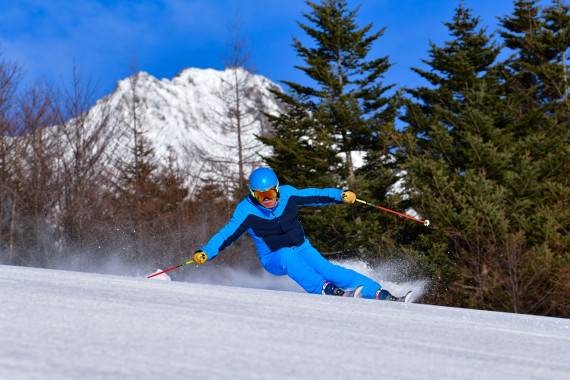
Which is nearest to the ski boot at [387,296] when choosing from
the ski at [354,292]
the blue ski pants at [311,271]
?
the blue ski pants at [311,271]

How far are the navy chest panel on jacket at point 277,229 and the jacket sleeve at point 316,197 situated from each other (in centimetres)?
29

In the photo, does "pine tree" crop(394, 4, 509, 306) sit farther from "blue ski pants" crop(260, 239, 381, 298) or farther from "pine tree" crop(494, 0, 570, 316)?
"blue ski pants" crop(260, 239, 381, 298)

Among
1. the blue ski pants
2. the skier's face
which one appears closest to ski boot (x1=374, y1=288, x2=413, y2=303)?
the blue ski pants

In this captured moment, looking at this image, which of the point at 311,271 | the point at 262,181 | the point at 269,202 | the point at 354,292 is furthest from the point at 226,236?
the point at 354,292

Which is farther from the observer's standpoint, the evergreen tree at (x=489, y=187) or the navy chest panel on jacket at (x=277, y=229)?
the evergreen tree at (x=489, y=187)

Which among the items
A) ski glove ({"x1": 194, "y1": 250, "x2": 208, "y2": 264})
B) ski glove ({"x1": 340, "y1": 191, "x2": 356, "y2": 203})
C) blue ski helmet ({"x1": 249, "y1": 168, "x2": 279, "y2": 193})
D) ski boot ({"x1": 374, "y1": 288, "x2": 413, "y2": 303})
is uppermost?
blue ski helmet ({"x1": 249, "y1": 168, "x2": 279, "y2": 193})

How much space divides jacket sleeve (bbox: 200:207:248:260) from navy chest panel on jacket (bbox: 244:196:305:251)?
2.9 inches

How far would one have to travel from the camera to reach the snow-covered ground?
108cm

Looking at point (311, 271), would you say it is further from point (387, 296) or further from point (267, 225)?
point (387, 296)

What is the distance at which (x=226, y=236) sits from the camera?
5457mm

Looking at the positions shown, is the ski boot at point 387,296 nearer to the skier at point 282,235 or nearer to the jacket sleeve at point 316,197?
the skier at point 282,235

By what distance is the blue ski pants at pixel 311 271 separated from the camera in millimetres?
5203

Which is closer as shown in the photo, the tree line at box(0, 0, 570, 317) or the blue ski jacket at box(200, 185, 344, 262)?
the blue ski jacket at box(200, 185, 344, 262)

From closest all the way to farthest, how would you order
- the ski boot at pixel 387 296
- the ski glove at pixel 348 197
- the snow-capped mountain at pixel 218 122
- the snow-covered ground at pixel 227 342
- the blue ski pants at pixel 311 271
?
1. the snow-covered ground at pixel 227 342
2. the ski boot at pixel 387 296
3. the blue ski pants at pixel 311 271
4. the ski glove at pixel 348 197
5. the snow-capped mountain at pixel 218 122
